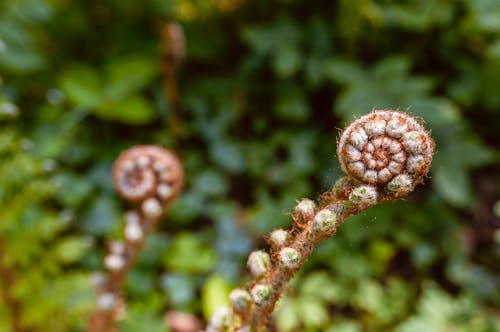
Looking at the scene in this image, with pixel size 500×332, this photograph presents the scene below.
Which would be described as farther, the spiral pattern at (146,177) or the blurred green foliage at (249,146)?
the blurred green foliage at (249,146)

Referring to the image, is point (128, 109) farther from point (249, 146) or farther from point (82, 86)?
point (249, 146)

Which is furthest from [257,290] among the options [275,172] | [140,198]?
[275,172]

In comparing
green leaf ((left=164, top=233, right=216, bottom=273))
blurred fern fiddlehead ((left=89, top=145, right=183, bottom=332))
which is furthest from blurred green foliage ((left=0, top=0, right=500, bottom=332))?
blurred fern fiddlehead ((left=89, top=145, right=183, bottom=332))

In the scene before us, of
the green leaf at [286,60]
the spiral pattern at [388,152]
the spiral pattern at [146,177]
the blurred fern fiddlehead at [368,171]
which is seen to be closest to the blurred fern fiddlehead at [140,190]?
the spiral pattern at [146,177]

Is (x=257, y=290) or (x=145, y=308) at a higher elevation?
(x=145, y=308)

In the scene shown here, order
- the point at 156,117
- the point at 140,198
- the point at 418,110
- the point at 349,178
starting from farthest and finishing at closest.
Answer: the point at 156,117, the point at 418,110, the point at 140,198, the point at 349,178

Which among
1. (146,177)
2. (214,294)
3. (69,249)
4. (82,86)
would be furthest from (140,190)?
(82,86)

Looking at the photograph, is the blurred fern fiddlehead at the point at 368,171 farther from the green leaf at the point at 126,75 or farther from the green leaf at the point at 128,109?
the green leaf at the point at 126,75

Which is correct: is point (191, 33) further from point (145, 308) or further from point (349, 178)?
point (349, 178)
